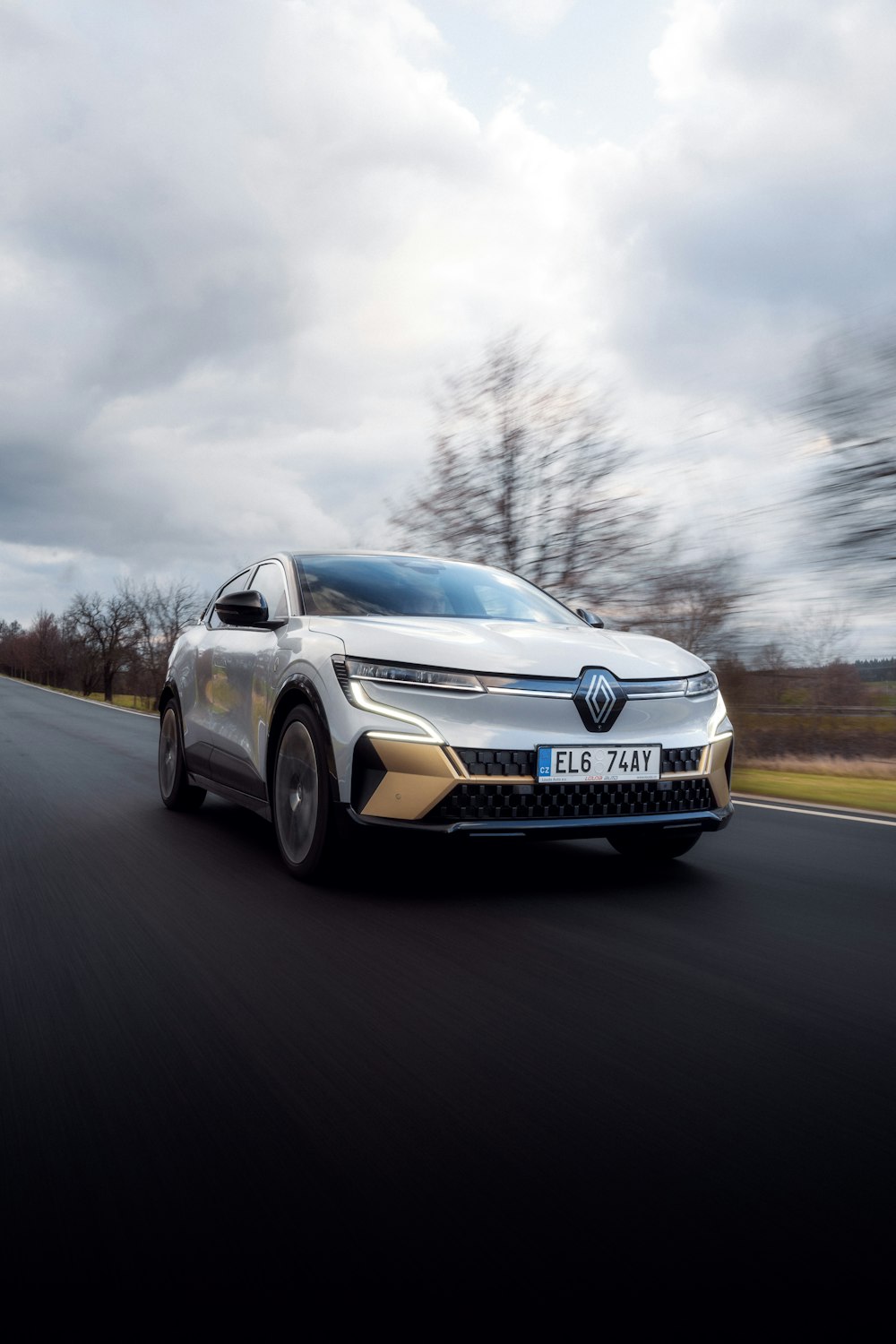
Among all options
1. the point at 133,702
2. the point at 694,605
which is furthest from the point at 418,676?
the point at 133,702

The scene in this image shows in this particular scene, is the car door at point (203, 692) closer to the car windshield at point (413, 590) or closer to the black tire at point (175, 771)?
the black tire at point (175, 771)

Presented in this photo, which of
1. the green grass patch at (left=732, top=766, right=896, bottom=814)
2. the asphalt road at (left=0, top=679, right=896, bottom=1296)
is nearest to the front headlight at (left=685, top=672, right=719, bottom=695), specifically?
the asphalt road at (left=0, top=679, right=896, bottom=1296)

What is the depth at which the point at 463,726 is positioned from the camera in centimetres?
438

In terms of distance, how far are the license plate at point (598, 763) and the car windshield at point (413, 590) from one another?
1.24 metres

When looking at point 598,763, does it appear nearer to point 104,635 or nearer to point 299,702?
point 299,702

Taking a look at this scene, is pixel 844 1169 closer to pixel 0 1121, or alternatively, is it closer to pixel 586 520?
pixel 0 1121

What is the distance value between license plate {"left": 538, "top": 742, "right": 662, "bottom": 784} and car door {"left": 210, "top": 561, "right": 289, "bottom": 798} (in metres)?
1.58

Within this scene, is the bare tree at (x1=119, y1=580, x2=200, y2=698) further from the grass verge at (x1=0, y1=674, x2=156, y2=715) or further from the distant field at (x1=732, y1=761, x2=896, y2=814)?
the distant field at (x1=732, y1=761, x2=896, y2=814)

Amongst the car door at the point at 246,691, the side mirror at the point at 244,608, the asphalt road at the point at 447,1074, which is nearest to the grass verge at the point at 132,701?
the car door at the point at 246,691

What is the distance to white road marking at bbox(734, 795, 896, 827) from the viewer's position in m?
7.43

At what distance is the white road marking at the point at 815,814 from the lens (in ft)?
24.4

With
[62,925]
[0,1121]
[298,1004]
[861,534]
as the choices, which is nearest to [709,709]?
[298,1004]

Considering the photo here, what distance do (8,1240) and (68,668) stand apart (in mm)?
121676

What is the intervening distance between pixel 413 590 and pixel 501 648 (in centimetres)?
121
